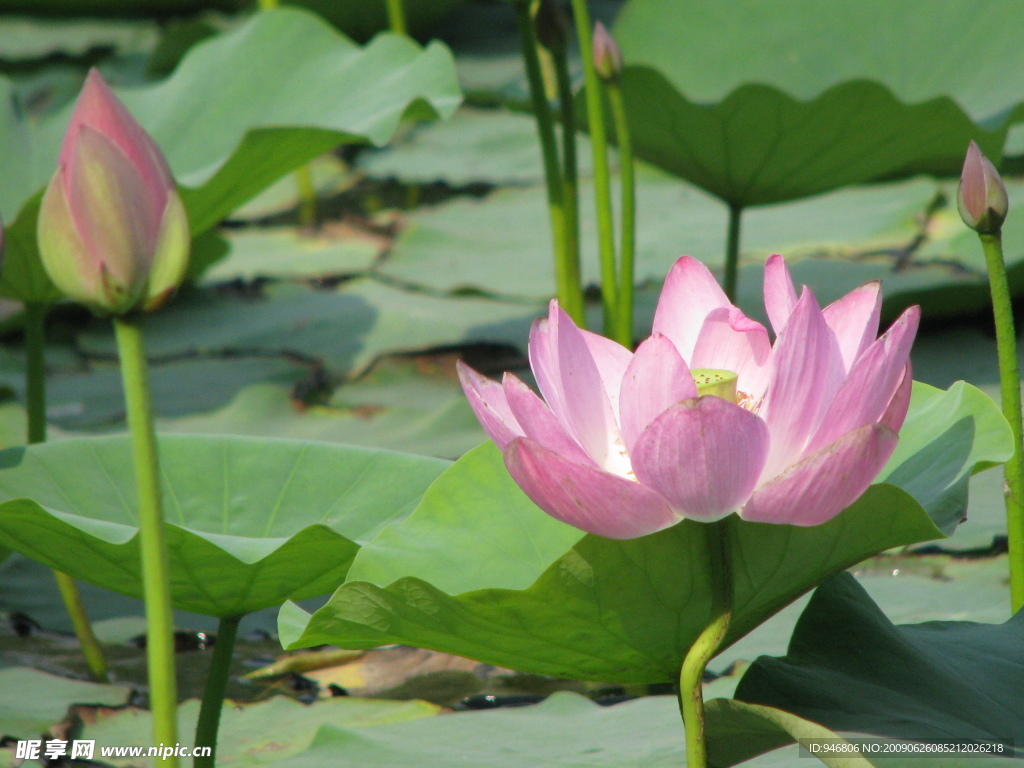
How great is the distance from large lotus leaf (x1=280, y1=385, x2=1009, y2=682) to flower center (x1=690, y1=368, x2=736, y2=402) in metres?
0.07

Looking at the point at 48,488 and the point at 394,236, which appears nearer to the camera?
the point at 48,488

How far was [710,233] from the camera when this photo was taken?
2.26 meters

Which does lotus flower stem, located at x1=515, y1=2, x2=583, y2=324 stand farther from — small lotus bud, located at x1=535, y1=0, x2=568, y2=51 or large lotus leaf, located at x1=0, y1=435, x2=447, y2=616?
large lotus leaf, located at x1=0, y1=435, x2=447, y2=616

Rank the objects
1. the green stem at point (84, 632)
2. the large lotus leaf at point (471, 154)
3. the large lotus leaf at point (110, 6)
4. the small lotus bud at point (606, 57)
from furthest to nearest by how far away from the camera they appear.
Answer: the large lotus leaf at point (110, 6) → the large lotus leaf at point (471, 154) → the small lotus bud at point (606, 57) → the green stem at point (84, 632)

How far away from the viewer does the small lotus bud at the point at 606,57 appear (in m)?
1.31

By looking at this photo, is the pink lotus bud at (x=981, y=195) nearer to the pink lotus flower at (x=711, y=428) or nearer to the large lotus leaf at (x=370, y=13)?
the pink lotus flower at (x=711, y=428)

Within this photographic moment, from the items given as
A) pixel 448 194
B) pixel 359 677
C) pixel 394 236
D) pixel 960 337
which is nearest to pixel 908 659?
pixel 359 677

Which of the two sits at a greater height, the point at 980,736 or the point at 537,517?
the point at 537,517

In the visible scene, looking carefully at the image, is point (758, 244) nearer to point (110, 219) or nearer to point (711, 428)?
point (711, 428)

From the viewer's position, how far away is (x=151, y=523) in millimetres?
489

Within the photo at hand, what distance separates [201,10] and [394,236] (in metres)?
2.11

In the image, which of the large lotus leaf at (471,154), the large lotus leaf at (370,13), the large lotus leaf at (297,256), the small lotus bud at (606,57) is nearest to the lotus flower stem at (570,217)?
the small lotus bud at (606,57)

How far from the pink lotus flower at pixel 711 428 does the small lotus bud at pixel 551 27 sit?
87cm

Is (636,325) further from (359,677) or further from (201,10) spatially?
(201,10)
